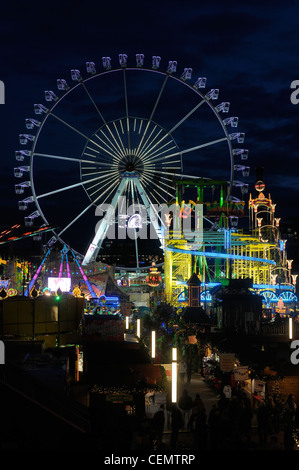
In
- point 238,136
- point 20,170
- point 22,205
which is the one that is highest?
point 238,136

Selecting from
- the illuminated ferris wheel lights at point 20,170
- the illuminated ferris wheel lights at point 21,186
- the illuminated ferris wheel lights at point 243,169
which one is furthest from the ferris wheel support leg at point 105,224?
the illuminated ferris wheel lights at point 243,169

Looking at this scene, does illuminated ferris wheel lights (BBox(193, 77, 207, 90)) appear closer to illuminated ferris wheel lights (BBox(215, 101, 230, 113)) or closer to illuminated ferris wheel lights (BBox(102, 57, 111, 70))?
illuminated ferris wheel lights (BBox(215, 101, 230, 113))

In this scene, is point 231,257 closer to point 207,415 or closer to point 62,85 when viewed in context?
point 62,85

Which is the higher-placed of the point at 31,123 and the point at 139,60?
the point at 139,60

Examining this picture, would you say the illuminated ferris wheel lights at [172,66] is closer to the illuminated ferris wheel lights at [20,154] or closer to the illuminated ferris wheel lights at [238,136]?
the illuminated ferris wheel lights at [238,136]

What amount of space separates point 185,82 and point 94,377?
30221 millimetres

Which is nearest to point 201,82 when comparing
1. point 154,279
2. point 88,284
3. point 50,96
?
point 50,96

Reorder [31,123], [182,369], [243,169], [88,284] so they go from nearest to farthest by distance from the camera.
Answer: [182,369] < [31,123] < [243,169] < [88,284]

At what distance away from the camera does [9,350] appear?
17.7 meters

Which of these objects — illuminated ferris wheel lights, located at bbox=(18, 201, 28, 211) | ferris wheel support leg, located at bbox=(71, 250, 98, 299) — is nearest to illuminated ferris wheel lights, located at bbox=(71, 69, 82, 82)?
illuminated ferris wheel lights, located at bbox=(18, 201, 28, 211)

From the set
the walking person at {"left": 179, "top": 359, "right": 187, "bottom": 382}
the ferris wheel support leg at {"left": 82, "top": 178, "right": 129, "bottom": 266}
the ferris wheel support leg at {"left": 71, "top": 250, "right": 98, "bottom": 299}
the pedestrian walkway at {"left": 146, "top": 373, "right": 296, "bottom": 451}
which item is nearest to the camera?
the pedestrian walkway at {"left": 146, "top": 373, "right": 296, "bottom": 451}

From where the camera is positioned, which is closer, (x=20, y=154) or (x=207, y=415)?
(x=207, y=415)
